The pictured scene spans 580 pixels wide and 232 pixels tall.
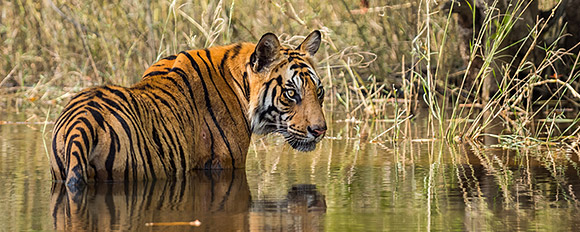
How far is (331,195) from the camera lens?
541 cm

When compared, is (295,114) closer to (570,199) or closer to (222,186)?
(222,186)

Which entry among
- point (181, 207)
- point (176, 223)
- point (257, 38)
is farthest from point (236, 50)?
point (257, 38)

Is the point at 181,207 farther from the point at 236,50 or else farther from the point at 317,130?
the point at 236,50

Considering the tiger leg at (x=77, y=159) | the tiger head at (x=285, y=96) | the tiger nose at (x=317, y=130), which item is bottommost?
the tiger leg at (x=77, y=159)

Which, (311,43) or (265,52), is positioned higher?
(311,43)

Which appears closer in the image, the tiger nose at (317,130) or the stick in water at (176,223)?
the stick in water at (176,223)

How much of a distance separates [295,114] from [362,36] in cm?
573

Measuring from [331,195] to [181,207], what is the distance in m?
0.88

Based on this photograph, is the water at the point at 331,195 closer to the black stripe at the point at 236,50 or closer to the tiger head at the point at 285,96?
the tiger head at the point at 285,96

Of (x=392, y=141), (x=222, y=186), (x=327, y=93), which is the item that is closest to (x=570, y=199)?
(x=222, y=186)

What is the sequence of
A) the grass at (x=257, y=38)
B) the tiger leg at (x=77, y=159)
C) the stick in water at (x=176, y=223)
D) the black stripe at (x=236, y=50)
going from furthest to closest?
the grass at (x=257, y=38)
the black stripe at (x=236, y=50)
the tiger leg at (x=77, y=159)
the stick in water at (x=176, y=223)

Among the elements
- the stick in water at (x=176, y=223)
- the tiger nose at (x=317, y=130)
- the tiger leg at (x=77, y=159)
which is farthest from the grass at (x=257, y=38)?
the stick in water at (x=176, y=223)

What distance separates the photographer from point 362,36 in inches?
477

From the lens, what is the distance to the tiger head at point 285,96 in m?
6.50
